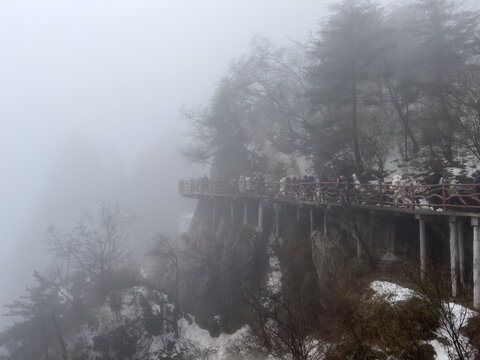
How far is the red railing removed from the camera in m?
11.1

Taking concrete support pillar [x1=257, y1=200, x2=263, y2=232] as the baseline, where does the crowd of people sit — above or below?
above

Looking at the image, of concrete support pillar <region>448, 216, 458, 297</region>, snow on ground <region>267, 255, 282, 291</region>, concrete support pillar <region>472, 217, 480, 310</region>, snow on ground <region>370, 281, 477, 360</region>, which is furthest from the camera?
snow on ground <region>267, 255, 282, 291</region>

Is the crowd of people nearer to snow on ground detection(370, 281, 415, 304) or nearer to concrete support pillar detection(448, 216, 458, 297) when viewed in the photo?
concrete support pillar detection(448, 216, 458, 297)

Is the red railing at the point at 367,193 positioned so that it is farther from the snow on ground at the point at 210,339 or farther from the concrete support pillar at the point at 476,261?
the snow on ground at the point at 210,339

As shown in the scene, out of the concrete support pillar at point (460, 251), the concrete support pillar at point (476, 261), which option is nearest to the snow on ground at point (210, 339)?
the concrete support pillar at point (460, 251)

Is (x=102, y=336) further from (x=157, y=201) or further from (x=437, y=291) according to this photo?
(x=157, y=201)

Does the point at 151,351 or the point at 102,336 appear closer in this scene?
the point at 151,351

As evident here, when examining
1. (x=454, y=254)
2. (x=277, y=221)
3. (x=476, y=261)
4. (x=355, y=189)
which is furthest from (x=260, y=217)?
(x=476, y=261)

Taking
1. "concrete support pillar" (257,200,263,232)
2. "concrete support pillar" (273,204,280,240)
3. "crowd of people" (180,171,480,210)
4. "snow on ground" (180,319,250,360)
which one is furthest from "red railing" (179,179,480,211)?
"snow on ground" (180,319,250,360)

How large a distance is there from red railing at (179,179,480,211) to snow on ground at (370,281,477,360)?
3094mm

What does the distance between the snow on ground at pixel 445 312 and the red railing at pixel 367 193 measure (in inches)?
122

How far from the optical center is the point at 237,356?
58.1 feet

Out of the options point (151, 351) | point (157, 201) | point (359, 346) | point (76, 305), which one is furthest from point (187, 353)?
point (157, 201)

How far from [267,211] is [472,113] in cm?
1401
